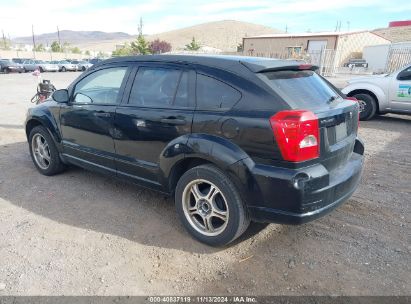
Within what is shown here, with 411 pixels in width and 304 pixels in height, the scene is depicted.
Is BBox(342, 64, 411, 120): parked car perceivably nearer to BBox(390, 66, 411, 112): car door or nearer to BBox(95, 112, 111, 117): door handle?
BBox(390, 66, 411, 112): car door

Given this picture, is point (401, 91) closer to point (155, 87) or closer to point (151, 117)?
point (155, 87)

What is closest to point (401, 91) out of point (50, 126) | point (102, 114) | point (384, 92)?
point (384, 92)

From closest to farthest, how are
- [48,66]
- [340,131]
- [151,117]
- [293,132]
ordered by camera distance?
1. [293,132]
2. [340,131]
3. [151,117]
4. [48,66]

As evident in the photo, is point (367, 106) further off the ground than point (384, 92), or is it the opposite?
point (384, 92)

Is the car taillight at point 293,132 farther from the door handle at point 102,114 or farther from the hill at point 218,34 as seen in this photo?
the hill at point 218,34

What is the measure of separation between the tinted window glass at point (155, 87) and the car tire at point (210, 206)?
785mm

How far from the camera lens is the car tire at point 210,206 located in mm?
2953

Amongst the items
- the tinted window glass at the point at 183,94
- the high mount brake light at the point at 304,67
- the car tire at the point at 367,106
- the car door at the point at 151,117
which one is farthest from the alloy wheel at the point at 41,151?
the car tire at the point at 367,106

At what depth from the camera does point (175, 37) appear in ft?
470

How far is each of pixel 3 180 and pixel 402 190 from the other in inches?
212

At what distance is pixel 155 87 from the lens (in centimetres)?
354

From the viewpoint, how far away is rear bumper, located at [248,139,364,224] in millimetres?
2668

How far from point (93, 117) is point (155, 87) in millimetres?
980

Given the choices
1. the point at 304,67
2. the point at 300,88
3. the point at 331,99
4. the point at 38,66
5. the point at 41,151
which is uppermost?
the point at 304,67
